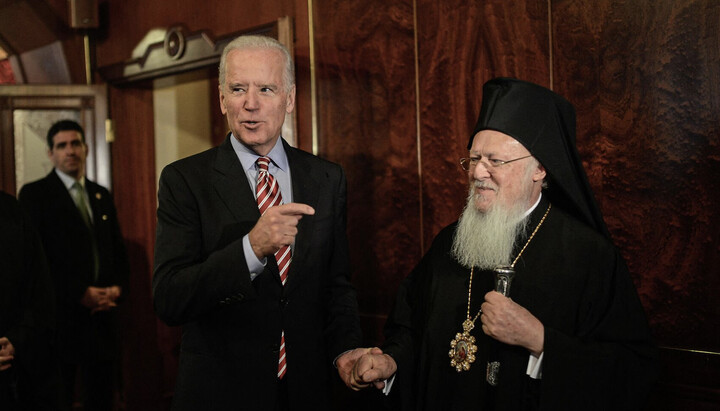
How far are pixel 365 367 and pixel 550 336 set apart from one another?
65cm

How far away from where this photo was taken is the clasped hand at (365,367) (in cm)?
242

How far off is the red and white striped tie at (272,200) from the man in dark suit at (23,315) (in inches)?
74.6

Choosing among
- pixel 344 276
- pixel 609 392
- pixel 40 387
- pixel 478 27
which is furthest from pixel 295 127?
pixel 609 392

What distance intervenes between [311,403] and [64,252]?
325 cm

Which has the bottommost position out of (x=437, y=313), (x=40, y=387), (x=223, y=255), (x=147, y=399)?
(x=147, y=399)

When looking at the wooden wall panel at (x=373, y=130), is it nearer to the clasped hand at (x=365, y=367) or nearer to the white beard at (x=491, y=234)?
the white beard at (x=491, y=234)

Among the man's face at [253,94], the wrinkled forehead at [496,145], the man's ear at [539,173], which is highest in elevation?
the man's face at [253,94]

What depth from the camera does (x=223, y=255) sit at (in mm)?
2238

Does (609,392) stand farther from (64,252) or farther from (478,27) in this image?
(64,252)

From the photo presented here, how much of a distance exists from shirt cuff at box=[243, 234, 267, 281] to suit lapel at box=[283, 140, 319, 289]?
0.21 meters

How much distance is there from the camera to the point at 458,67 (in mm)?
3641

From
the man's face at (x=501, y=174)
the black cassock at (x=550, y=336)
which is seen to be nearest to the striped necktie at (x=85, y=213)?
the black cassock at (x=550, y=336)

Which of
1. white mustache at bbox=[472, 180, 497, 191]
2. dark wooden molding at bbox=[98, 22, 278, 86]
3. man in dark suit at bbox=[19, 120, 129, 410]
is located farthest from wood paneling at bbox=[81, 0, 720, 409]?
man in dark suit at bbox=[19, 120, 129, 410]

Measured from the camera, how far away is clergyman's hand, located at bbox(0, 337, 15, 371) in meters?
3.54
